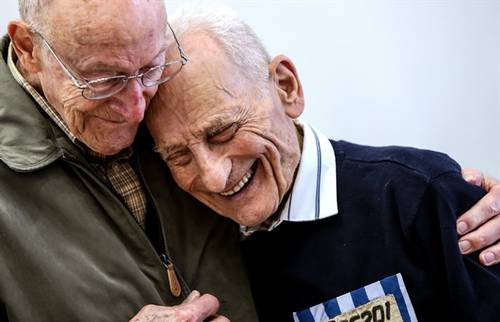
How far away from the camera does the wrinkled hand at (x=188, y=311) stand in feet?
4.73

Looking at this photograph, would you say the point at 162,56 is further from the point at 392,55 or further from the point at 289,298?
the point at 392,55

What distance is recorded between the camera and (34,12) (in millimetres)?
1335

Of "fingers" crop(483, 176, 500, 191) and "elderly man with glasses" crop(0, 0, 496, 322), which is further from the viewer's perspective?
"fingers" crop(483, 176, 500, 191)

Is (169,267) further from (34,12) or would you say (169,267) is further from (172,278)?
(34,12)

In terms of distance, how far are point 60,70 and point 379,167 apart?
762 mm

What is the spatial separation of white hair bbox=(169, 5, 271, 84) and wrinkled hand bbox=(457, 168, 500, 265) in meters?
0.55

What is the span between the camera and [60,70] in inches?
53.7

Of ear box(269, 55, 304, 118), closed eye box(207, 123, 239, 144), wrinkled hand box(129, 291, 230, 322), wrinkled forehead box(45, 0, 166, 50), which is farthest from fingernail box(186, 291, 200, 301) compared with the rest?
wrinkled forehead box(45, 0, 166, 50)

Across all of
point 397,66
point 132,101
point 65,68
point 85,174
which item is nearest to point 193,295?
point 85,174

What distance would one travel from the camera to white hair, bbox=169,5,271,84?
5.08ft

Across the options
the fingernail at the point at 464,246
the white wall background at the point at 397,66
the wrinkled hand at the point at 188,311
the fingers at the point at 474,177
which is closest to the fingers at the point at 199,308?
the wrinkled hand at the point at 188,311

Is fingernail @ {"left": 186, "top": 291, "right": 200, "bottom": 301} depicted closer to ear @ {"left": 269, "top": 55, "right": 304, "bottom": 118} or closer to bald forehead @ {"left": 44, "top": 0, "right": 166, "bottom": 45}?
ear @ {"left": 269, "top": 55, "right": 304, "bottom": 118}

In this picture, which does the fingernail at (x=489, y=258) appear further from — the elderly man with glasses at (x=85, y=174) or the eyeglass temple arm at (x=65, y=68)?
the eyeglass temple arm at (x=65, y=68)

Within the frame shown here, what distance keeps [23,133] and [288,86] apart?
62 cm
